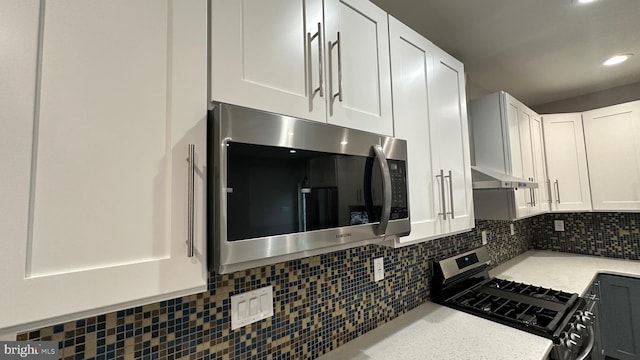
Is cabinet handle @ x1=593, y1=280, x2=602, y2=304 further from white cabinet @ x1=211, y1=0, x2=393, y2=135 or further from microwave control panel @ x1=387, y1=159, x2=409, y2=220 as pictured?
white cabinet @ x1=211, y1=0, x2=393, y2=135

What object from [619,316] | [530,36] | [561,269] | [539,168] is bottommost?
[619,316]

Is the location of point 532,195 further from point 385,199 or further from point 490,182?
point 385,199

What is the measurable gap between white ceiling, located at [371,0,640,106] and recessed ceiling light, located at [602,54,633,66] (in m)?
0.05

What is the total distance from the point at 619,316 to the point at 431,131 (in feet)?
8.81

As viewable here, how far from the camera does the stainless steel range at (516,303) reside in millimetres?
1394

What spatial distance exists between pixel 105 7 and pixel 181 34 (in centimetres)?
14

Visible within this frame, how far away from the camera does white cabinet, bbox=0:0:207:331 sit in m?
0.46

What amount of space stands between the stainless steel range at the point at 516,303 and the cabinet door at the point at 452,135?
48 cm

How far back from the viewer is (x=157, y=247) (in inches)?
23.2

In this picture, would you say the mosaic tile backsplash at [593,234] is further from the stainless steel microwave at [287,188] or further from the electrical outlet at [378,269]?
the stainless steel microwave at [287,188]

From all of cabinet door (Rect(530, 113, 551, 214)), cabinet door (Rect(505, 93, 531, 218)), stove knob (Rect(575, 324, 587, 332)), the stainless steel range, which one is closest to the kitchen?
the stainless steel range

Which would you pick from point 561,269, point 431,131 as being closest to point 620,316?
point 561,269

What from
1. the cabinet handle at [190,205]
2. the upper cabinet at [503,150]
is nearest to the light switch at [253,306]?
the cabinet handle at [190,205]

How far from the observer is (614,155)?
104 inches
